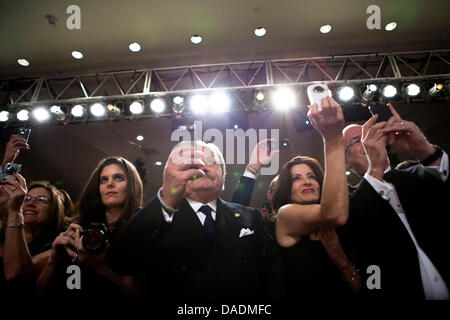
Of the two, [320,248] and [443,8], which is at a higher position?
[443,8]

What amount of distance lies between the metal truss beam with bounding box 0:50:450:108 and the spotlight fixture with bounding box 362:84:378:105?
8 cm

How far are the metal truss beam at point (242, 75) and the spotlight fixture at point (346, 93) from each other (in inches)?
4.7

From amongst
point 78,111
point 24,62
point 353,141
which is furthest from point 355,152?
point 24,62

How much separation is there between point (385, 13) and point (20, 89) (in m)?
4.73

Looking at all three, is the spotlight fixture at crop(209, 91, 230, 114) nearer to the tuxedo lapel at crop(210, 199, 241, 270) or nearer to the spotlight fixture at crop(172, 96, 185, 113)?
the spotlight fixture at crop(172, 96, 185, 113)

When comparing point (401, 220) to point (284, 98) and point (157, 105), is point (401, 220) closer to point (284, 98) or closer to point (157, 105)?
point (284, 98)

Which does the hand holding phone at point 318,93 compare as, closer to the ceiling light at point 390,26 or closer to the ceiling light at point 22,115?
the ceiling light at point 390,26

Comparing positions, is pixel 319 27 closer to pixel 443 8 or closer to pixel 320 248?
pixel 443 8

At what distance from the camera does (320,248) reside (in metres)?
1.24

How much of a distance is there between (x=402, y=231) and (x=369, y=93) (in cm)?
228

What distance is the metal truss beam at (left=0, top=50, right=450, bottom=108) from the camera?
120 inches

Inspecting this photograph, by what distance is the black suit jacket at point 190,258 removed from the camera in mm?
1137

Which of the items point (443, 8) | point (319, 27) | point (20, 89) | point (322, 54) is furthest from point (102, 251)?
point (443, 8)

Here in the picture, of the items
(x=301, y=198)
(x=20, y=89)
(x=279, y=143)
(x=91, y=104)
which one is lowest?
(x=301, y=198)
